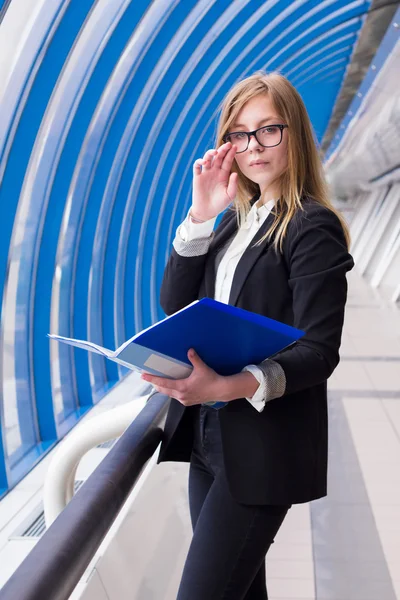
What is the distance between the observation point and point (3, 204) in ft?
18.3

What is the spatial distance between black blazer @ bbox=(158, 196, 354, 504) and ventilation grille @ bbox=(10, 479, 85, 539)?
2876mm

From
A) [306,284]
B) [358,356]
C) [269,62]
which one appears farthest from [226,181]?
[269,62]

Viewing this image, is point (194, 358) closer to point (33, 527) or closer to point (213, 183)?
point (213, 183)

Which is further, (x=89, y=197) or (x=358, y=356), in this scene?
(x=358, y=356)

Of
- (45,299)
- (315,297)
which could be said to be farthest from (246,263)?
(45,299)

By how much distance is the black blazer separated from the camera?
2.04 meters

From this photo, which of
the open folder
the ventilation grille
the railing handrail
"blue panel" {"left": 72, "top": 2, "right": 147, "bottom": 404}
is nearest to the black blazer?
the open folder

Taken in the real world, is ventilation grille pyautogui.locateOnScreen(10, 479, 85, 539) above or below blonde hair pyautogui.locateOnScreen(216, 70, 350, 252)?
below

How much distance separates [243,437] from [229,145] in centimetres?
87

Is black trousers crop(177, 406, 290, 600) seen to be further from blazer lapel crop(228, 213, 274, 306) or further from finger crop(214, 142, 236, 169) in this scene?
finger crop(214, 142, 236, 169)

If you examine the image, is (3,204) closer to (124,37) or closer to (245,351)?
(124,37)

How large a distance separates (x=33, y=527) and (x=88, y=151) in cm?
413

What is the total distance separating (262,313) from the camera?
7.07 feet

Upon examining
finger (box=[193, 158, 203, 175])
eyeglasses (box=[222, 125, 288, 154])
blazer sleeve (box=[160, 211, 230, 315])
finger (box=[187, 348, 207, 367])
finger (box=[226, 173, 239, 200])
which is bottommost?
finger (box=[187, 348, 207, 367])
